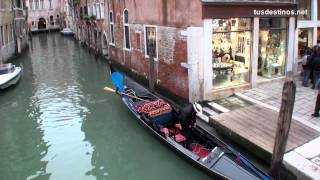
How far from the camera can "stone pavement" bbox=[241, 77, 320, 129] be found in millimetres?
6421

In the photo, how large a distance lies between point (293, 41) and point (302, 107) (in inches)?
98.7

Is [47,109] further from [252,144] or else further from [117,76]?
[252,144]

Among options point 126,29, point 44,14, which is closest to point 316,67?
point 126,29

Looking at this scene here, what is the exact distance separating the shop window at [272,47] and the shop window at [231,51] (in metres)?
0.49

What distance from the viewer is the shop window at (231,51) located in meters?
7.75

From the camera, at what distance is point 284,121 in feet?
15.4

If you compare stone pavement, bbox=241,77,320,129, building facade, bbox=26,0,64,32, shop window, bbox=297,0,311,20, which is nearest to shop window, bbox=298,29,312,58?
shop window, bbox=297,0,311,20

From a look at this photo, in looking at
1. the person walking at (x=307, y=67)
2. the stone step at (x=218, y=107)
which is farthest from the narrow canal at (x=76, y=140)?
the person walking at (x=307, y=67)

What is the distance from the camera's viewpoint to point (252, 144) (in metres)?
5.60

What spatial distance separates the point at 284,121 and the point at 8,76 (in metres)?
→ 8.72

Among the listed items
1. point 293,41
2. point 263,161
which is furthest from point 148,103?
point 293,41

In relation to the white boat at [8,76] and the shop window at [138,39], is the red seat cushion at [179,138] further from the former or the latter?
the white boat at [8,76]

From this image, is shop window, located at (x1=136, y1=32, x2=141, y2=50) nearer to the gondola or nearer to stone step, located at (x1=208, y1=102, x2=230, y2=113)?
the gondola

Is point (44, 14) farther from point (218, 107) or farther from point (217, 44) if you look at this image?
point (218, 107)
